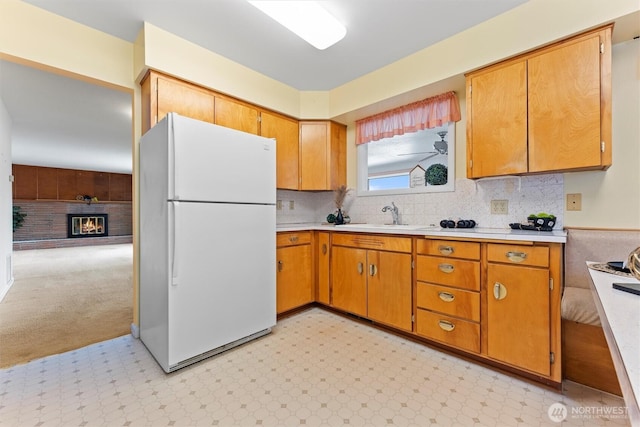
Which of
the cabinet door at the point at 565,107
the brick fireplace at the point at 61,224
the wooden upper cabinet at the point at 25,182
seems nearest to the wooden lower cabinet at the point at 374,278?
the cabinet door at the point at 565,107

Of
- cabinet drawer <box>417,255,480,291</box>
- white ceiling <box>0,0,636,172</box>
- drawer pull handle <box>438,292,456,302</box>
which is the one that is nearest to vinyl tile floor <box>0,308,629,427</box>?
drawer pull handle <box>438,292,456,302</box>

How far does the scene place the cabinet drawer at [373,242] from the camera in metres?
2.24

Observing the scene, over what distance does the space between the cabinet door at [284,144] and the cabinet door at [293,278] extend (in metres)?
0.76

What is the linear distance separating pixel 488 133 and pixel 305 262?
1.94 metres

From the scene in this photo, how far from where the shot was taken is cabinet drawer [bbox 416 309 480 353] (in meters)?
1.88

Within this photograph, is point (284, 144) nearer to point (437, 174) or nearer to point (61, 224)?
point (437, 174)

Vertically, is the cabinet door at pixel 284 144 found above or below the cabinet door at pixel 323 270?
above

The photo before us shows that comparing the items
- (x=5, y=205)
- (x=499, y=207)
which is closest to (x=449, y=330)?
(x=499, y=207)

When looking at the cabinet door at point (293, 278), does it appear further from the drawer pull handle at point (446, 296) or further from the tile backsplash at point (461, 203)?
the drawer pull handle at point (446, 296)

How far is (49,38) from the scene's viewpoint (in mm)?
1945

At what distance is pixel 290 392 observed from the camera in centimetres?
163

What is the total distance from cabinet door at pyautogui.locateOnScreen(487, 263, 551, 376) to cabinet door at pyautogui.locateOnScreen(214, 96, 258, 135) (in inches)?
93.3

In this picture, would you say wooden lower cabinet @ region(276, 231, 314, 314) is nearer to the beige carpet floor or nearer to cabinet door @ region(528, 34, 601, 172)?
the beige carpet floor

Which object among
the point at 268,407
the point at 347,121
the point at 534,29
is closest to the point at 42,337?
the point at 268,407
